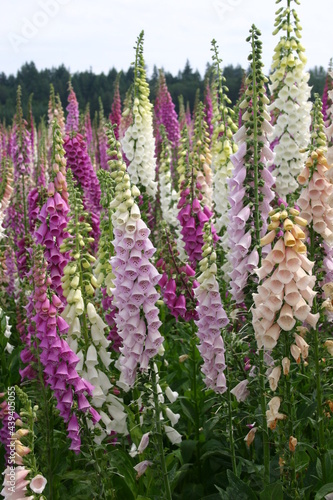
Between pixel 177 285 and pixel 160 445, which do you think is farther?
pixel 177 285

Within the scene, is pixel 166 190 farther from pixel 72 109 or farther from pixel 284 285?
pixel 72 109

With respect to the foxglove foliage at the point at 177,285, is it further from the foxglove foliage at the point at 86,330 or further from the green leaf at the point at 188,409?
the foxglove foliage at the point at 86,330

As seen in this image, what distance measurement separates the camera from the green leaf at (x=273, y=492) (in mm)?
2961

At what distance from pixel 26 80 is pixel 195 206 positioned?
185 feet

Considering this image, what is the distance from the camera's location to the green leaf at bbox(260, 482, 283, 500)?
296 centimetres

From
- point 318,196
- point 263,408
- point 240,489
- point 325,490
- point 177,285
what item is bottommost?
point 240,489

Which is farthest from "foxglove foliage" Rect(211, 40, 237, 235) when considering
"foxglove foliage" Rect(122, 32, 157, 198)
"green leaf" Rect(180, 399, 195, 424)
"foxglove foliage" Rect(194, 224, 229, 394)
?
"green leaf" Rect(180, 399, 195, 424)

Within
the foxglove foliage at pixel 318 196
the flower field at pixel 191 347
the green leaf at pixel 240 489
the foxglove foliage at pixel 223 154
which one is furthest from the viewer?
the foxglove foliage at pixel 223 154

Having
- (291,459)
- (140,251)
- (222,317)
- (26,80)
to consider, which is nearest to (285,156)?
(222,317)

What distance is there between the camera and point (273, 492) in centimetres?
297

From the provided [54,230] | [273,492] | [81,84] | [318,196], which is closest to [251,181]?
[318,196]

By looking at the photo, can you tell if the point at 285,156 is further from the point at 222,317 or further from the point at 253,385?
the point at 253,385

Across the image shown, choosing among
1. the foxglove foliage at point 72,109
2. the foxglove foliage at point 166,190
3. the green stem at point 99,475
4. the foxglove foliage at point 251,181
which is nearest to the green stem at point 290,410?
the foxglove foliage at point 251,181

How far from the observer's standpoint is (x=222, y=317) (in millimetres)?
3666
